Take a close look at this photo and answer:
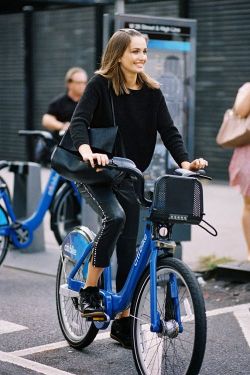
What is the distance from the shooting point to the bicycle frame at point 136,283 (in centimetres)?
432

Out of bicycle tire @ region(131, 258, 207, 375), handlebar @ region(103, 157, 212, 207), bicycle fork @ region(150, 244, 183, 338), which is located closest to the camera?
bicycle tire @ region(131, 258, 207, 375)

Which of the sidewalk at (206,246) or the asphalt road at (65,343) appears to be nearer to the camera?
the asphalt road at (65,343)

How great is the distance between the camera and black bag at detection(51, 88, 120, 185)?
4.72 metres

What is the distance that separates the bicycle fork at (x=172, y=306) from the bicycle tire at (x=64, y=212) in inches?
151

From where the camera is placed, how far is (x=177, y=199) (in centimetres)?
431

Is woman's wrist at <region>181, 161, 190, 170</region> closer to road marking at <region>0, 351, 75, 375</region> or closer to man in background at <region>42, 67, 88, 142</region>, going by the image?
road marking at <region>0, 351, 75, 375</region>

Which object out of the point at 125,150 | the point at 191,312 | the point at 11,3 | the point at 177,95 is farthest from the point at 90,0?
the point at 191,312

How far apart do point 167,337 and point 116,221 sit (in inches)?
26.7

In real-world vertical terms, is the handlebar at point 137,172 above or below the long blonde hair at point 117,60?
below

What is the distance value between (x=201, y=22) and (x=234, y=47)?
733mm

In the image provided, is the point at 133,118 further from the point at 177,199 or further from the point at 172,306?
the point at 172,306

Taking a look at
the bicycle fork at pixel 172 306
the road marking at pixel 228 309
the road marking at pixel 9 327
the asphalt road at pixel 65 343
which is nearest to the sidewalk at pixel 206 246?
the asphalt road at pixel 65 343

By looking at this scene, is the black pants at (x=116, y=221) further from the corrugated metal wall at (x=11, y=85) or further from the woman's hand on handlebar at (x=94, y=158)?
the corrugated metal wall at (x=11, y=85)

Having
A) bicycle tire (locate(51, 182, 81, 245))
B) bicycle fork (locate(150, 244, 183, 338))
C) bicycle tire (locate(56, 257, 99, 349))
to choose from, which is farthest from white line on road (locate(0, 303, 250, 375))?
bicycle tire (locate(51, 182, 81, 245))
